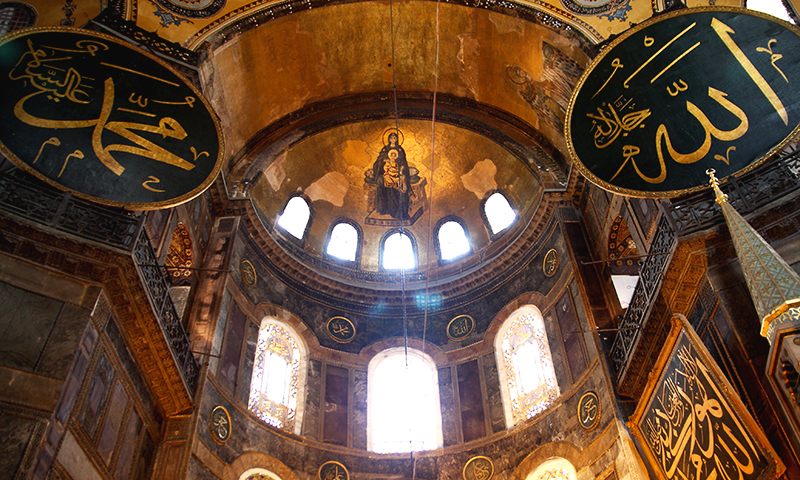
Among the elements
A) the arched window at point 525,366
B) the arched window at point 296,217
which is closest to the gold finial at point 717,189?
the arched window at point 525,366

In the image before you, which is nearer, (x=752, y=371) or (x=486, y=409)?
(x=752, y=371)

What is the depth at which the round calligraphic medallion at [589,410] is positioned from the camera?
852 centimetres

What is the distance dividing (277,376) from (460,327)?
11.4 feet

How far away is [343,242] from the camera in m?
13.8

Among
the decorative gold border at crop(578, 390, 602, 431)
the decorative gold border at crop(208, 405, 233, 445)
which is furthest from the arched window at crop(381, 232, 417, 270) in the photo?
the decorative gold border at crop(208, 405, 233, 445)

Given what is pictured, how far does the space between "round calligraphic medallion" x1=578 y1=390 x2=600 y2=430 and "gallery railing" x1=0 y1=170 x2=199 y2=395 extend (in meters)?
5.60

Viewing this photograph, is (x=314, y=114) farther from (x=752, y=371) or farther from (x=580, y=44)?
(x=752, y=371)

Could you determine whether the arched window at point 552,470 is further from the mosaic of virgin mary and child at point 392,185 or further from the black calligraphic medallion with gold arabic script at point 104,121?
the mosaic of virgin mary and child at point 392,185

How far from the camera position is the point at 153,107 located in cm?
855

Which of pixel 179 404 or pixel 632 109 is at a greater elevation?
pixel 632 109

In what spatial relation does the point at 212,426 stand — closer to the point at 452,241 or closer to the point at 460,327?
the point at 460,327

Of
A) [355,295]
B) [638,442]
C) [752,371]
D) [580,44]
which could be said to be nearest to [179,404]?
[355,295]

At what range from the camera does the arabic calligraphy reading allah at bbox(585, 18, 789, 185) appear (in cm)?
754

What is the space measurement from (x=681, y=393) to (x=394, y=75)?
927 centimetres
